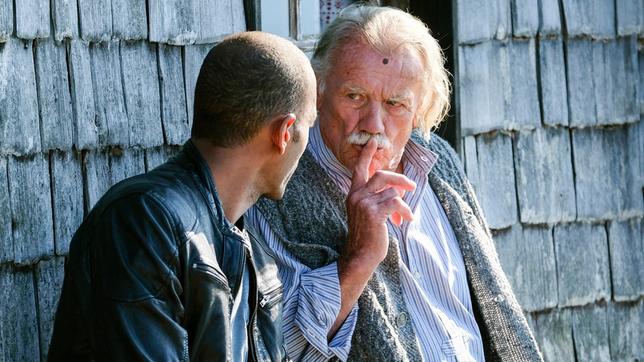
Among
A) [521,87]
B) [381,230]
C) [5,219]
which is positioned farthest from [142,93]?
[521,87]

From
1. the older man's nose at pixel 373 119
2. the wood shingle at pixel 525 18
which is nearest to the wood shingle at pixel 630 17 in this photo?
the wood shingle at pixel 525 18

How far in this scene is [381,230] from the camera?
3346mm

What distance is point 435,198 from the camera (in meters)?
3.90

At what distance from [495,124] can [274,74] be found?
7.54 ft

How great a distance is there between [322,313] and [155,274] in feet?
2.87

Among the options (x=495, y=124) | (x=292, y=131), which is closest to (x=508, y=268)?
(x=495, y=124)

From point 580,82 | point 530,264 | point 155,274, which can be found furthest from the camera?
point 580,82

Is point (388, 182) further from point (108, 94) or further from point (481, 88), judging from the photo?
point (481, 88)

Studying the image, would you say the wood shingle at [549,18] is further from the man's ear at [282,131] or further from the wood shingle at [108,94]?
the man's ear at [282,131]

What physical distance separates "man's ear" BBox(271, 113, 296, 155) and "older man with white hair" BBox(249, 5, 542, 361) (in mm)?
640

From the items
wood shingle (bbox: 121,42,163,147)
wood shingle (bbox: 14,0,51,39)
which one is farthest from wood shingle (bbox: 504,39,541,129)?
wood shingle (bbox: 14,0,51,39)

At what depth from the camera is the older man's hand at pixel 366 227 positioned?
3332mm

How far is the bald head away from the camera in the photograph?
8.82 feet

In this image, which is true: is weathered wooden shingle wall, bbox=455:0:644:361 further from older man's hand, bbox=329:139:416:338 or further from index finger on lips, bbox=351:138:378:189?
older man's hand, bbox=329:139:416:338
